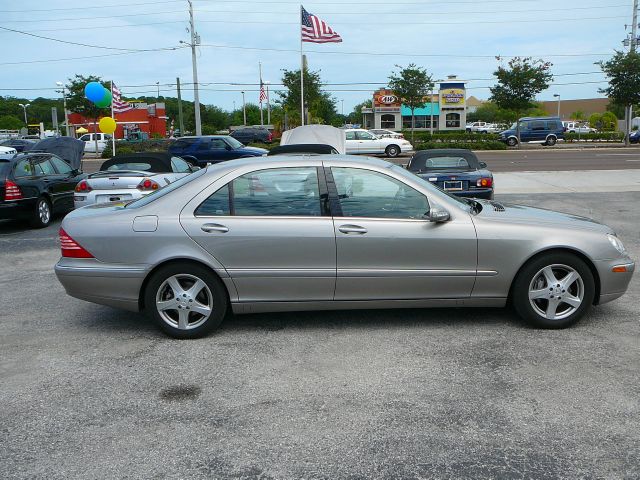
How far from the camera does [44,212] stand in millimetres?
12125

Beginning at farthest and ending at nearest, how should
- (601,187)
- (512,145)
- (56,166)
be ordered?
(512,145)
(601,187)
(56,166)

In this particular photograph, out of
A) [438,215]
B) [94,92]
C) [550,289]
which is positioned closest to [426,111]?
[94,92]

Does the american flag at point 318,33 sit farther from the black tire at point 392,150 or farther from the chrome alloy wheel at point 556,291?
the chrome alloy wheel at point 556,291

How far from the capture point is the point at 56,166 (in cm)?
1316

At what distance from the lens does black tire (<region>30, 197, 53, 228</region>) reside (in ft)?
38.7

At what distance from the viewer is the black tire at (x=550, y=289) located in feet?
17.4

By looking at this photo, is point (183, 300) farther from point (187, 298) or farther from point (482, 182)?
point (482, 182)

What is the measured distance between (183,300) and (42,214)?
7990 mm

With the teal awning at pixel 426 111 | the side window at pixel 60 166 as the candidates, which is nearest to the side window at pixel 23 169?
the side window at pixel 60 166

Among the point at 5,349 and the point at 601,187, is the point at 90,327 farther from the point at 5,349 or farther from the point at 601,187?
the point at 601,187

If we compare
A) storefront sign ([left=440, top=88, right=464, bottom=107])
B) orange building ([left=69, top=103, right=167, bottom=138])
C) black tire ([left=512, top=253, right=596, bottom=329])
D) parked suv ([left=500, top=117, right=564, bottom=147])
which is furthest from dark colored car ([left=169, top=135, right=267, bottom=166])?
storefront sign ([left=440, top=88, right=464, bottom=107])

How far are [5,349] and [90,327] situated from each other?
0.75 metres

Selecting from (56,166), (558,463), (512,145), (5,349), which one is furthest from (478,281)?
(512,145)

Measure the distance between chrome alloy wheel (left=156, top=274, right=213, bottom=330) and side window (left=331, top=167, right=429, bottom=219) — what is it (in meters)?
1.36
